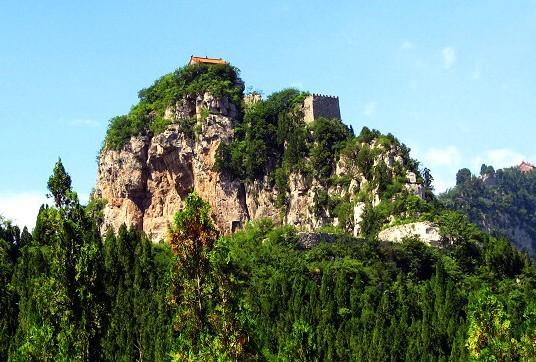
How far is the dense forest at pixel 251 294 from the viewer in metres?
35.4

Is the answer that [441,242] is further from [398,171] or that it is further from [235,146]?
[235,146]

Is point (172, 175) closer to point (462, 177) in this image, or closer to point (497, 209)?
point (497, 209)

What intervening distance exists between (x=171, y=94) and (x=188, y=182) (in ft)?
33.4

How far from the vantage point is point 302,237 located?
8294cm

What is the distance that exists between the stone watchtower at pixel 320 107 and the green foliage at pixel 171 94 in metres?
7.80

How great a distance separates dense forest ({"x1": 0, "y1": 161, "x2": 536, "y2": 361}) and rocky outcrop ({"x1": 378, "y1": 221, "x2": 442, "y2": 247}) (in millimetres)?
846

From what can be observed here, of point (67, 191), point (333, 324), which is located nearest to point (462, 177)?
point (333, 324)

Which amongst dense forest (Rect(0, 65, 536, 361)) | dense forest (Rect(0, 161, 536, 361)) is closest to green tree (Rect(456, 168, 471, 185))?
dense forest (Rect(0, 65, 536, 361))

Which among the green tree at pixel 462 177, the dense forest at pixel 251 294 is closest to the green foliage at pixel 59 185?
the dense forest at pixel 251 294

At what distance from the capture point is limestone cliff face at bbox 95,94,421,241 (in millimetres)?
92062

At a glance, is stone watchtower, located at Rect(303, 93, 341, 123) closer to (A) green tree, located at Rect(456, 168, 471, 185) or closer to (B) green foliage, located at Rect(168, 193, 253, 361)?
(B) green foliage, located at Rect(168, 193, 253, 361)

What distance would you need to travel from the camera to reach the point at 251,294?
232 ft

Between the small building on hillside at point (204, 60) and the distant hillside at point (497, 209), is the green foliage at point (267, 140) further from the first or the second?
the distant hillside at point (497, 209)

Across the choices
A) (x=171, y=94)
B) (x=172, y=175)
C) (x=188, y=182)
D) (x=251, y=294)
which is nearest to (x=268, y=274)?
(x=251, y=294)
